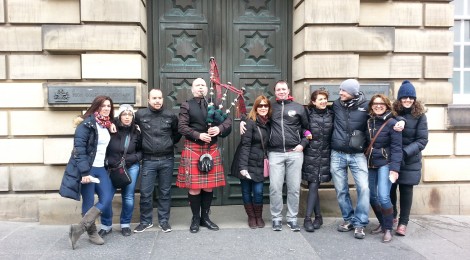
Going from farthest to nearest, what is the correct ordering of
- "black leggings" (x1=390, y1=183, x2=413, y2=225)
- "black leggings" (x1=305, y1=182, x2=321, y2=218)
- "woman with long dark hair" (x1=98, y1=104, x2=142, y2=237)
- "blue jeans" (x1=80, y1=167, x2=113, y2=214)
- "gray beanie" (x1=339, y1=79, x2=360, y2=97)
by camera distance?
1. "black leggings" (x1=305, y1=182, x2=321, y2=218)
2. "black leggings" (x1=390, y1=183, x2=413, y2=225)
3. "gray beanie" (x1=339, y1=79, x2=360, y2=97)
4. "woman with long dark hair" (x1=98, y1=104, x2=142, y2=237)
5. "blue jeans" (x1=80, y1=167, x2=113, y2=214)

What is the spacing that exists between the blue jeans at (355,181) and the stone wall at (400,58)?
707 millimetres

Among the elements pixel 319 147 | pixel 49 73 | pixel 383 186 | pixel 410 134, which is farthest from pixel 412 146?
pixel 49 73

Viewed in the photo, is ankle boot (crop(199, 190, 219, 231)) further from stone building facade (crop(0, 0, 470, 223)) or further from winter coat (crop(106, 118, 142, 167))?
stone building facade (crop(0, 0, 470, 223))

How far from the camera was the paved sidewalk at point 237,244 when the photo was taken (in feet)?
16.3

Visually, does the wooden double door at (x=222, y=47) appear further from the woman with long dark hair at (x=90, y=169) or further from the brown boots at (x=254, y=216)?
the woman with long dark hair at (x=90, y=169)

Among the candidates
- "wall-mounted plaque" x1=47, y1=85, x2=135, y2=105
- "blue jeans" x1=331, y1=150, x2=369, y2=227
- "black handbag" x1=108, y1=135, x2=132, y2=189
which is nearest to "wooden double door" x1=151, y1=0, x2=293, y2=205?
"wall-mounted plaque" x1=47, y1=85, x2=135, y2=105

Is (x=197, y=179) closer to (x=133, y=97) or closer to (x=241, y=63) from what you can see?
(x=133, y=97)

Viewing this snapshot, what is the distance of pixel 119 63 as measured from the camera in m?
6.25

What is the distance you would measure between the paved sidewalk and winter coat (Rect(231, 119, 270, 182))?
2.76 feet

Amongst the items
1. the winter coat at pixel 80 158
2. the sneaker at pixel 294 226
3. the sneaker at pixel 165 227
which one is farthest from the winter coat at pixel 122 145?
the sneaker at pixel 294 226

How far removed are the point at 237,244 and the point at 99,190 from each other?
1.88 m

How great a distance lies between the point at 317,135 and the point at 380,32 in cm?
213

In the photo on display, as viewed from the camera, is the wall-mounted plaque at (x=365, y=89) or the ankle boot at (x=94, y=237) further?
the wall-mounted plaque at (x=365, y=89)

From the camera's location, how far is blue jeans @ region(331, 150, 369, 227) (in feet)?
18.4
